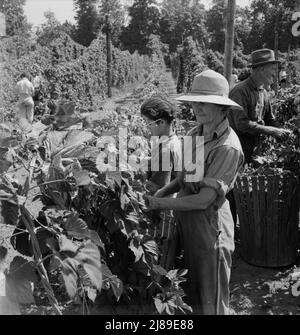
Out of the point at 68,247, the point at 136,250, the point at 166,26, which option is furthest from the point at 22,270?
the point at 166,26

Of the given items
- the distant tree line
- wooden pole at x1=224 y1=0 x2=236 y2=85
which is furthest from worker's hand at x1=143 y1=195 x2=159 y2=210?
the distant tree line

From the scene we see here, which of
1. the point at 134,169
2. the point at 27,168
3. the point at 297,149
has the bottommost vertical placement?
the point at 297,149

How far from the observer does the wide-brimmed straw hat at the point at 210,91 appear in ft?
6.50

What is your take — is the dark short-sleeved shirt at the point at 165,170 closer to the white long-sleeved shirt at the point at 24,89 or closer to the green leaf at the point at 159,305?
the green leaf at the point at 159,305

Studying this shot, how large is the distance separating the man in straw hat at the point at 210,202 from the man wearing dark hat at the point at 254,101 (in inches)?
58.7

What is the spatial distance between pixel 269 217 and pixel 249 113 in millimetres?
827

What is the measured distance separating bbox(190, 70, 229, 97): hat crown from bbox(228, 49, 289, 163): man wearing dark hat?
148 centimetres

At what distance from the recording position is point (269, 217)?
3510mm

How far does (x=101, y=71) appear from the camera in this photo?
867 inches

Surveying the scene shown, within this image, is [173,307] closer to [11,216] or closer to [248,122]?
[11,216]

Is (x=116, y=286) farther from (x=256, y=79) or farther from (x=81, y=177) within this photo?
(x=256, y=79)

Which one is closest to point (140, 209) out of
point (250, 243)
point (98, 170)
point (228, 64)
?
point (98, 170)

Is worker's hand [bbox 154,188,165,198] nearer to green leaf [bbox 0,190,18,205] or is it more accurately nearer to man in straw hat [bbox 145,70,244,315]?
man in straw hat [bbox 145,70,244,315]

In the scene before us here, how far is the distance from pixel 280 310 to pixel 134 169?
184cm
